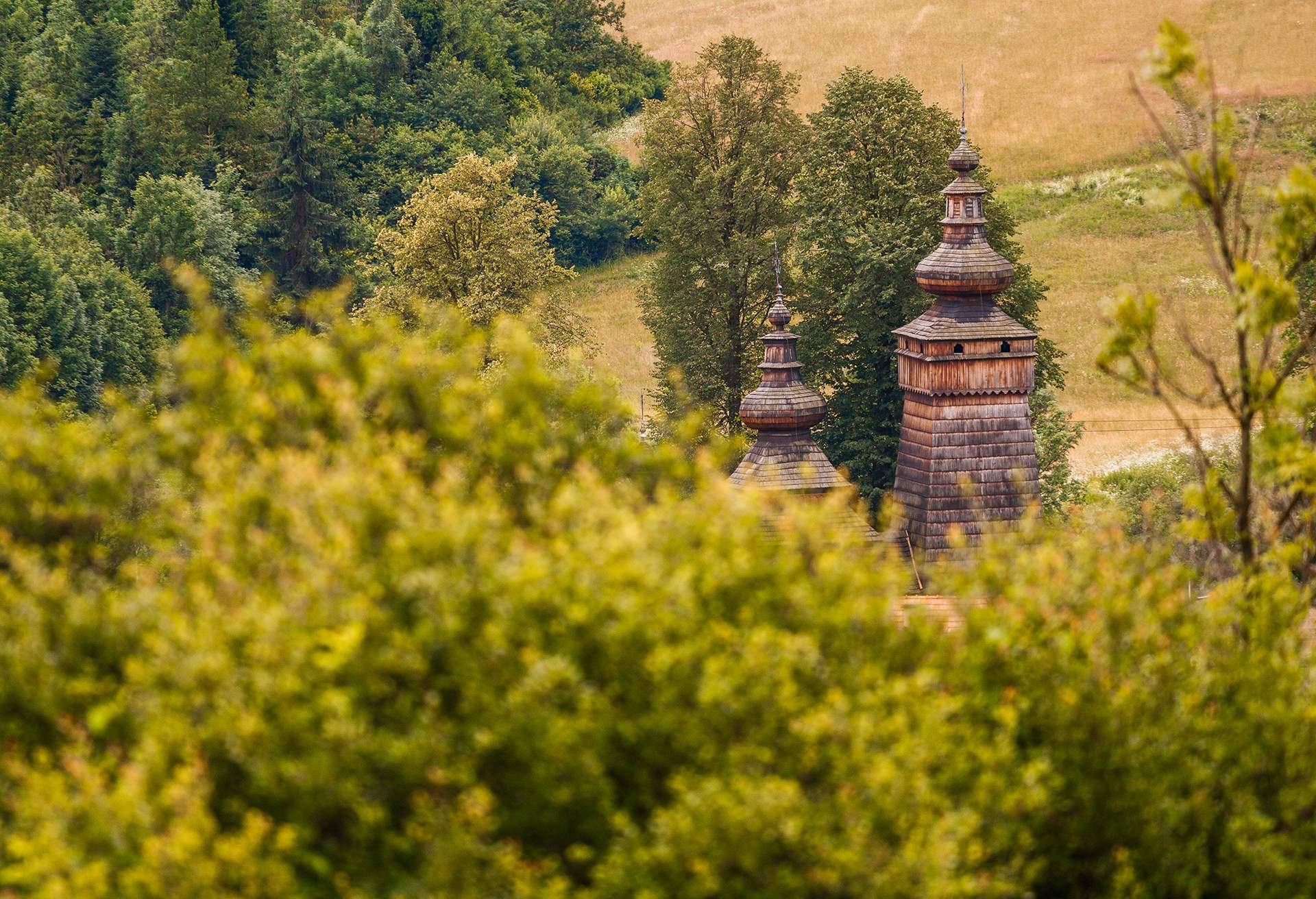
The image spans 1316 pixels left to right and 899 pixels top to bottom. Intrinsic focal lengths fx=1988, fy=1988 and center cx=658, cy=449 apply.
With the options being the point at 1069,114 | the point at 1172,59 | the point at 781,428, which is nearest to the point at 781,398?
the point at 781,428

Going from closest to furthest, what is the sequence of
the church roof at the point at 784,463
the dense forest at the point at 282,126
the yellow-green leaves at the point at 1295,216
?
the yellow-green leaves at the point at 1295,216 → the church roof at the point at 784,463 → the dense forest at the point at 282,126

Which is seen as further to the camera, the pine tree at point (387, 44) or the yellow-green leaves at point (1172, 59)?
the pine tree at point (387, 44)

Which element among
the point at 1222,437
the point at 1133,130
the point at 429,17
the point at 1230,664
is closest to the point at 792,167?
the point at 1222,437

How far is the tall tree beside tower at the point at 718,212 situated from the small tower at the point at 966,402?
692 inches

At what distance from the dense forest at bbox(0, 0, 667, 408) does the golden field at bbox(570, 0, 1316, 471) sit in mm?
5412

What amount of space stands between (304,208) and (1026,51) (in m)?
40.9

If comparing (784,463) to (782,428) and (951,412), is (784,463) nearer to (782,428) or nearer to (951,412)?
(782,428)

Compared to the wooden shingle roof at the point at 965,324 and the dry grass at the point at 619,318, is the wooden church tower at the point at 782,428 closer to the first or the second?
the wooden shingle roof at the point at 965,324

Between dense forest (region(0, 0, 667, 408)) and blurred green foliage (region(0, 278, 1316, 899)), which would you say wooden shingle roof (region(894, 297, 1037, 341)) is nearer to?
blurred green foliage (region(0, 278, 1316, 899))

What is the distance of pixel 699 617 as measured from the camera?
16.1m

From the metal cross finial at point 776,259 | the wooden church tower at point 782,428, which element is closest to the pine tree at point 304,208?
the metal cross finial at point 776,259

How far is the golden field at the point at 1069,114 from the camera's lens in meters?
80.1

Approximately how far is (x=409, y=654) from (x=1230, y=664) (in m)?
8.39

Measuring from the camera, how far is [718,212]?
6894 centimetres
